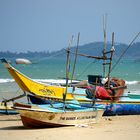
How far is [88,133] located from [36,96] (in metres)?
3.37

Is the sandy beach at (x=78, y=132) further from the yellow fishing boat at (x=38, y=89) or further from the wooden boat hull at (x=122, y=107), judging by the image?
the wooden boat hull at (x=122, y=107)

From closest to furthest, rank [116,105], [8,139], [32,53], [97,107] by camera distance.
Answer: [8,139], [97,107], [116,105], [32,53]

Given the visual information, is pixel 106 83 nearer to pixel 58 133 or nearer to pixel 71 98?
pixel 71 98

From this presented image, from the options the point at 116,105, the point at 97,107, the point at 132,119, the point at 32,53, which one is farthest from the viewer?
the point at 32,53

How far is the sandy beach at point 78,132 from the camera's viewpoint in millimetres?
11461

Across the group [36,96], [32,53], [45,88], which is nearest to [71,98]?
[45,88]

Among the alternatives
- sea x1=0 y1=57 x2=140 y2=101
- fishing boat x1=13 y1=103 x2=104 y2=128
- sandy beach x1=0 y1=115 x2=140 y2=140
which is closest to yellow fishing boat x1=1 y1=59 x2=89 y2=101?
sea x1=0 y1=57 x2=140 y2=101

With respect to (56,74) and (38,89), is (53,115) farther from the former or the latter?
(56,74)

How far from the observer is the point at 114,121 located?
49.0ft

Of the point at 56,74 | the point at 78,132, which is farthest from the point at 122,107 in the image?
the point at 56,74

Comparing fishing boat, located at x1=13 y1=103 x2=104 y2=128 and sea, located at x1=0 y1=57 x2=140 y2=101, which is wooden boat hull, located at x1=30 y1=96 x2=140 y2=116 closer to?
sea, located at x1=0 y1=57 x2=140 y2=101

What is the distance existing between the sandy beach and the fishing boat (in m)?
0.23

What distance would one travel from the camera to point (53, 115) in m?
12.7

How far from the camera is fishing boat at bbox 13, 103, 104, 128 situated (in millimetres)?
12586
